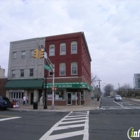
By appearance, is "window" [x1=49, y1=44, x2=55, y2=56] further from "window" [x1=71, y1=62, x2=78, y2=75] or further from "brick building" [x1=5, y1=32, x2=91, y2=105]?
"window" [x1=71, y1=62, x2=78, y2=75]

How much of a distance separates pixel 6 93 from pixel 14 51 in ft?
26.5

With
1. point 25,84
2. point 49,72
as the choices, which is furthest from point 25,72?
point 49,72

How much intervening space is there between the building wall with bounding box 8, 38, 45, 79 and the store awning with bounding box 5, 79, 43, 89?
95cm

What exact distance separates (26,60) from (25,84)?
4.72 m

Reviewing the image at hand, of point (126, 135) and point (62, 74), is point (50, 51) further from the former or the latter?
point (126, 135)

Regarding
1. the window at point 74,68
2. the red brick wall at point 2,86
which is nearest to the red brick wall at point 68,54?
the window at point 74,68

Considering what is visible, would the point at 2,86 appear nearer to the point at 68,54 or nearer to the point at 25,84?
the point at 25,84

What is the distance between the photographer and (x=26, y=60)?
34.1 meters

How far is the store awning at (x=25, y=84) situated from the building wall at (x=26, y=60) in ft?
3.12

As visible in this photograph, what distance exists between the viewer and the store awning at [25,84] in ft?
102

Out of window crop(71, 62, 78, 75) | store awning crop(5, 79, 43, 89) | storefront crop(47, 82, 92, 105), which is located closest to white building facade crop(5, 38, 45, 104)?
store awning crop(5, 79, 43, 89)

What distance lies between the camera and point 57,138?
7551 mm

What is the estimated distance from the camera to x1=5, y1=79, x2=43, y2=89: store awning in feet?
102

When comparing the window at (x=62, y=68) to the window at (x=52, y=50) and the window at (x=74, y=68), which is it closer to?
the window at (x=74, y=68)
